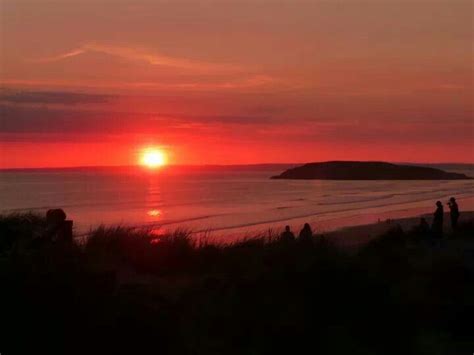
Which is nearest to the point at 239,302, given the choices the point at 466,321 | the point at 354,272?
the point at 354,272

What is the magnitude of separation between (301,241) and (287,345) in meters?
4.38

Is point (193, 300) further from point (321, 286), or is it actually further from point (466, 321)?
point (466, 321)

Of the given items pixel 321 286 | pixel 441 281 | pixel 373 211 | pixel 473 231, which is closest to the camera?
pixel 321 286

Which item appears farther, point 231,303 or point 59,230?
point 59,230

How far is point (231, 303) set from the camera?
358 inches

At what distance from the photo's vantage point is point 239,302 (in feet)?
30.0

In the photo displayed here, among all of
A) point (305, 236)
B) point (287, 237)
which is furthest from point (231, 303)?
point (287, 237)

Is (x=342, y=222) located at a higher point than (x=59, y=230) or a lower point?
lower

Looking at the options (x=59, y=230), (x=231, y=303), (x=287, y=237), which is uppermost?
(x=59, y=230)

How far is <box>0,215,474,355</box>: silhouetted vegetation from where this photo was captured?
783cm

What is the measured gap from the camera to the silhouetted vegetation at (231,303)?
7.83 meters

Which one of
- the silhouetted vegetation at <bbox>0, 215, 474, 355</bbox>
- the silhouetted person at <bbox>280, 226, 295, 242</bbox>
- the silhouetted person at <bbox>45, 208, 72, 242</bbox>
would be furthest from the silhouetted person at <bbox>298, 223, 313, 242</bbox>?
the silhouetted person at <bbox>45, 208, 72, 242</bbox>

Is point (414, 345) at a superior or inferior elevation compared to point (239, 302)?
inferior

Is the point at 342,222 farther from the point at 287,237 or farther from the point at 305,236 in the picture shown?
the point at 305,236
